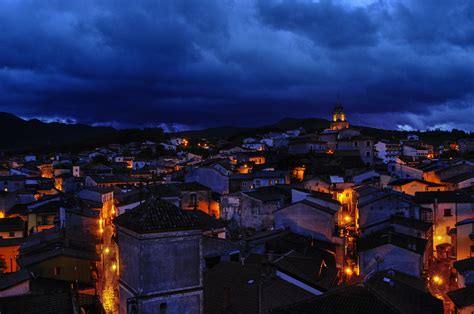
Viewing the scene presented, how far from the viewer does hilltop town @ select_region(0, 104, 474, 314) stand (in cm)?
1438

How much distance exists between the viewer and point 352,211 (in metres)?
55.2

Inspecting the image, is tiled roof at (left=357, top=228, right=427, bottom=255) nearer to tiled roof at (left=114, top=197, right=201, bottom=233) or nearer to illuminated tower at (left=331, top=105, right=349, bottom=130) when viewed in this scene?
tiled roof at (left=114, top=197, right=201, bottom=233)

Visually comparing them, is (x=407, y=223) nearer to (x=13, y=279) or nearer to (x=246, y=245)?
(x=246, y=245)

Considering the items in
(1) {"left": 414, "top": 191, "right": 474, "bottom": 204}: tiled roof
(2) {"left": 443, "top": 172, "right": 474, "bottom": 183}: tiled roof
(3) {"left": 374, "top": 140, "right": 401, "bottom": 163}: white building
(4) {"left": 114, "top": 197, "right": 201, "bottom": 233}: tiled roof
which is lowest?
(1) {"left": 414, "top": 191, "right": 474, "bottom": 204}: tiled roof

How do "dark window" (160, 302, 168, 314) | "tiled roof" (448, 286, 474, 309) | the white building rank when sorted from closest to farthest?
1. "dark window" (160, 302, 168, 314)
2. "tiled roof" (448, 286, 474, 309)
3. the white building

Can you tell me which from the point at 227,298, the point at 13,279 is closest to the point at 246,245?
the point at 227,298

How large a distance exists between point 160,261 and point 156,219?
1336mm

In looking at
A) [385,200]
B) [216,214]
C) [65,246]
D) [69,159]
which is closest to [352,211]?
[385,200]

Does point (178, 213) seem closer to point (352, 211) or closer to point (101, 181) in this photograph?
point (352, 211)

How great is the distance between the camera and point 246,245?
110 feet

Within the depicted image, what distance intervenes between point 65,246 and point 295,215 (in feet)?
62.1

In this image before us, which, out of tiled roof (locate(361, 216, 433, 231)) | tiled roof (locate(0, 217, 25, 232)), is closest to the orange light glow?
tiled roof (locate(361, 216, 433, 231))

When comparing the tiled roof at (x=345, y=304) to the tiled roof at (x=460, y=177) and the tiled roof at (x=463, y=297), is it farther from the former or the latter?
the tiled roof at (x=460, y=177)

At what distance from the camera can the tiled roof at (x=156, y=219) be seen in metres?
13.8
